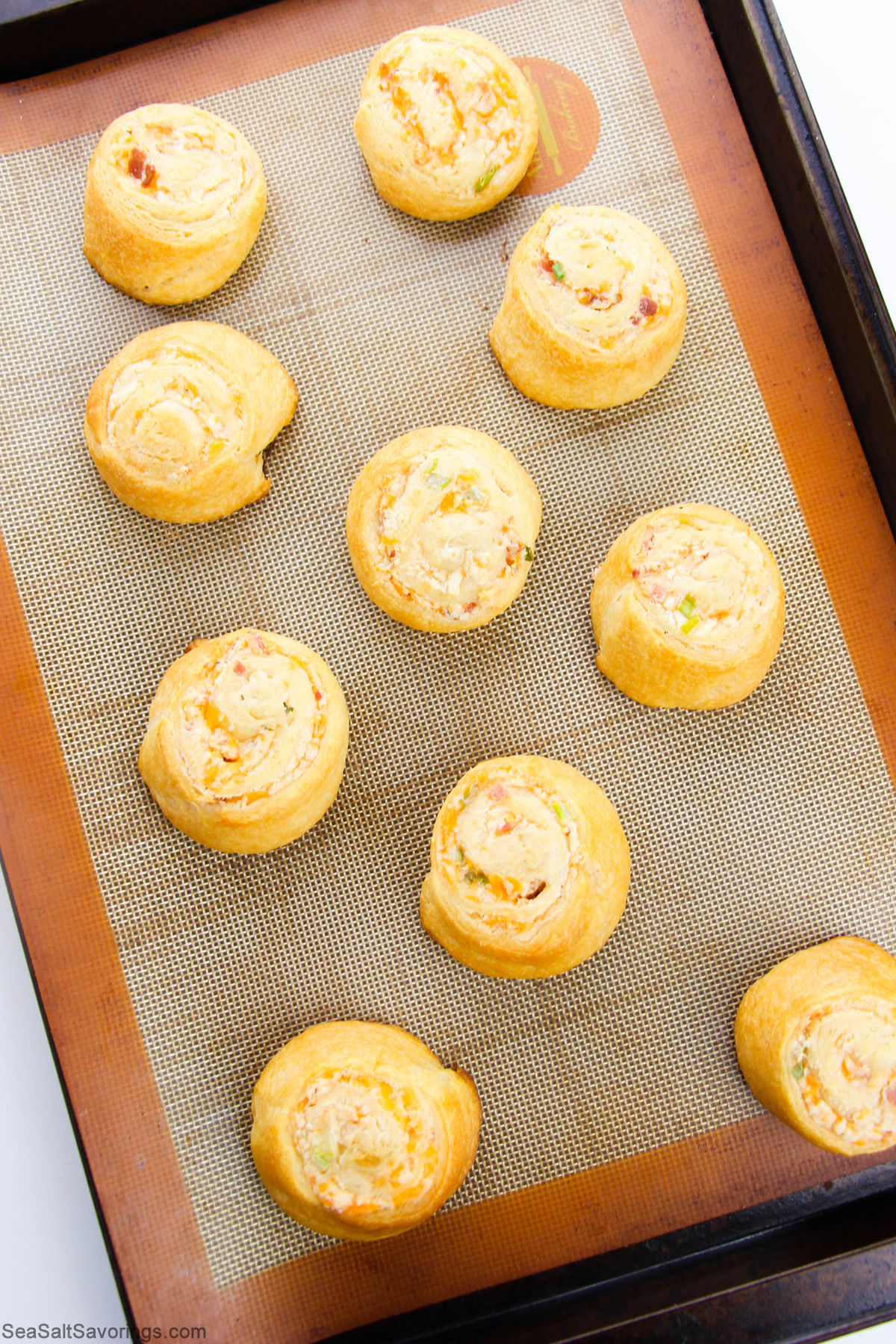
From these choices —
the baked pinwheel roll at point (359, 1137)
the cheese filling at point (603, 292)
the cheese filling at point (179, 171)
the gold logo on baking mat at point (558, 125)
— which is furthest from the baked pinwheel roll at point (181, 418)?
the baked pinwheel roll at point (359, 1137)

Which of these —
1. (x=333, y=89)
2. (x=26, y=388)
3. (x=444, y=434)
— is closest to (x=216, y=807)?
(x=444, y=434)

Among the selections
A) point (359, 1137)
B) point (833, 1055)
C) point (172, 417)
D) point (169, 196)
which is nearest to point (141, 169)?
point (169, 196)

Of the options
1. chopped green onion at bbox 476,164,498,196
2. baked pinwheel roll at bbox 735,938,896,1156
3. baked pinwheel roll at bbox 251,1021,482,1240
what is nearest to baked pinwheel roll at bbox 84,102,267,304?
chopped green onion at bbox 476,164,498,196

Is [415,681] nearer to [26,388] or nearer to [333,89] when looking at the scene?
[26,388]

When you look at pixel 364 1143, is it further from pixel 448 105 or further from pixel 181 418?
pixel 448 105

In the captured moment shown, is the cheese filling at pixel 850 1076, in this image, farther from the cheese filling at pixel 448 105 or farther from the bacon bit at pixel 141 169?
the bacon bit at pixel 141 169
